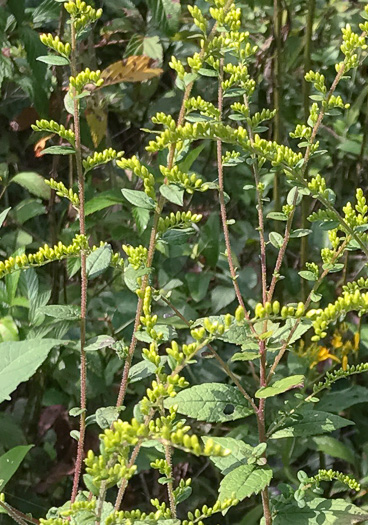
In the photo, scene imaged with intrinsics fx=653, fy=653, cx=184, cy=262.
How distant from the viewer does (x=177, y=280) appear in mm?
1060

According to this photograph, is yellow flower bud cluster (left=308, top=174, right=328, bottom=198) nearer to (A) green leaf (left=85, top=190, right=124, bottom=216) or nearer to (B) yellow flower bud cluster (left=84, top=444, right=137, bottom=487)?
(B) yellow flower bud cluster (left=84, top=444, right=137, bottom=487)

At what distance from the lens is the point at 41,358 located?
64 cm

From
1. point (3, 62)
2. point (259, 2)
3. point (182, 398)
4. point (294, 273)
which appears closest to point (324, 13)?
point (259, 2)

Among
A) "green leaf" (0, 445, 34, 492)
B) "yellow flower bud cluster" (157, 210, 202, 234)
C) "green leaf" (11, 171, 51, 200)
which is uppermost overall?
"yellow flower bud cluster" (157, 210, 202, 234)

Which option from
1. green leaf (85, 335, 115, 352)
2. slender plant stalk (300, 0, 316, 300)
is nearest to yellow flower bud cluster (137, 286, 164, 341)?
green leaf (85, 335, 115, 352)

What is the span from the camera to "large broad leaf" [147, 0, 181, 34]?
40.0 inches

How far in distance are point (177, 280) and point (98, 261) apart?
406 millimetres

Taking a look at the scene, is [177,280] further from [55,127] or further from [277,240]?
[55,127]

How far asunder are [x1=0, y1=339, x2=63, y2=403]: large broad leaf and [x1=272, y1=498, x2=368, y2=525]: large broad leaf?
0.30 m

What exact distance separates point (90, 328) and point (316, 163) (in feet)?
2.25

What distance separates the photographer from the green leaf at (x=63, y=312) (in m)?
0.66

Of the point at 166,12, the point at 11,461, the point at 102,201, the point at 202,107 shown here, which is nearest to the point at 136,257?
the point at 202,107

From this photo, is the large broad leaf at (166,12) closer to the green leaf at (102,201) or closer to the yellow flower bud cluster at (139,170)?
the green leaf at (102,201)

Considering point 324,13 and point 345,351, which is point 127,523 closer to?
point 345,351
